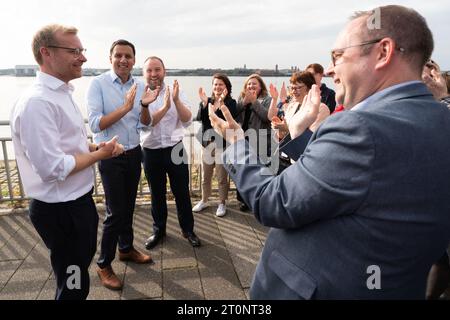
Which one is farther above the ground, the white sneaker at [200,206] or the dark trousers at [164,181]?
the dark trousers at [164,181]

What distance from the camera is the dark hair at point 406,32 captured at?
1126mm

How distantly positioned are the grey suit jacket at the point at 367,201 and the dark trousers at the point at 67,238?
153 cm

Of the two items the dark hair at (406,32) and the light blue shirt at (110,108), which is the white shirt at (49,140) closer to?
the light blue shirt at (110,108)

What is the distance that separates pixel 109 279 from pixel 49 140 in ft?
5.75

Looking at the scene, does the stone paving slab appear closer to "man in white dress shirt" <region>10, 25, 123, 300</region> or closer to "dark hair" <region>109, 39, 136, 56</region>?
"man in white dress shirt" <region>10, 25, 123, 300</region>

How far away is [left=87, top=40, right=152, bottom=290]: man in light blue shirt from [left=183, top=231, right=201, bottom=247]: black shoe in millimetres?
919

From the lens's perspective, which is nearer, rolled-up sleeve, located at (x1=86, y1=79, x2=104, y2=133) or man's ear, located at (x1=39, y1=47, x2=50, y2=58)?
man's ear, located at (x1=39, y1=47, x2=50, y2=58)

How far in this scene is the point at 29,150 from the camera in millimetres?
1988

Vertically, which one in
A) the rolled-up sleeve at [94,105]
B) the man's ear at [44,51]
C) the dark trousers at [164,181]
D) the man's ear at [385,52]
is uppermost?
→ the man's ear at [44,51]

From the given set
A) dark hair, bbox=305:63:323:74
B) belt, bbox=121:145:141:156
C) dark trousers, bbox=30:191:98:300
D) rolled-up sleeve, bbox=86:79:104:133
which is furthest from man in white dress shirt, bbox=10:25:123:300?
dark hair, bbox=305:63:323:74

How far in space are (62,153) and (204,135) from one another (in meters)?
2.85

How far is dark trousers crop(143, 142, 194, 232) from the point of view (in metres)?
3.82

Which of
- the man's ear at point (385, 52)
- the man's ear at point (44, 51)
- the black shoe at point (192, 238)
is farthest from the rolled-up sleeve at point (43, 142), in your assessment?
the black shoe at point (192, 238)
